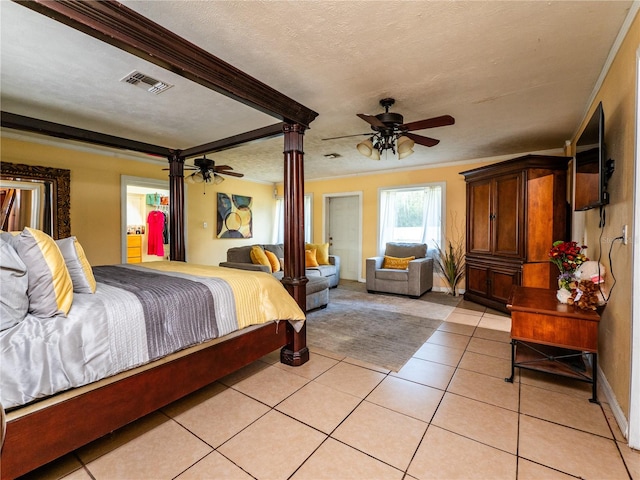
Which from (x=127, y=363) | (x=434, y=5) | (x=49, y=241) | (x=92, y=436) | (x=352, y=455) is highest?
(x=434, y=5)

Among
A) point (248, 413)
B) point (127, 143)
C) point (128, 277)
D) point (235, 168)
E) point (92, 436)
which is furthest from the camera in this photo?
point (235, 168)

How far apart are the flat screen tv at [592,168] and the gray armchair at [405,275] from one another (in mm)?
2588

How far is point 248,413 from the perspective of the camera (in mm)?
1932

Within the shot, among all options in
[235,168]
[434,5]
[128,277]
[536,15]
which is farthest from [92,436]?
[235,168]

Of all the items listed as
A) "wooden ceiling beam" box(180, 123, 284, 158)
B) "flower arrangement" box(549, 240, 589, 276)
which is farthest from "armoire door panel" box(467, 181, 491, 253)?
"wooden ceiling beam" box(180, 123, 284, 158)

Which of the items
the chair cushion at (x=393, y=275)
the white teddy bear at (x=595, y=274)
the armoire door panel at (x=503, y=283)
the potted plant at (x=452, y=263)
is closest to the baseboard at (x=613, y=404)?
the white teddy bear at (x=595, y=274)

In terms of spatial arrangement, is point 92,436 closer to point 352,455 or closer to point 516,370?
point 352,455

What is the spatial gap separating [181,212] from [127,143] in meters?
1.00

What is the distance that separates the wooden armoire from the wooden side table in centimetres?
162

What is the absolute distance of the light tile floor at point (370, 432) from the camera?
1477 millimetres

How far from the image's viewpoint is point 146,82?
2.58 metres

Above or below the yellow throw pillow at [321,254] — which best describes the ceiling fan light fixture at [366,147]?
above

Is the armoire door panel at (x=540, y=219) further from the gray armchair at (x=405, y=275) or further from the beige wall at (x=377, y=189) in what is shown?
the gray armchair at (x=405, y=275)

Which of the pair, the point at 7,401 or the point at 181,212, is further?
the point at 181,212
